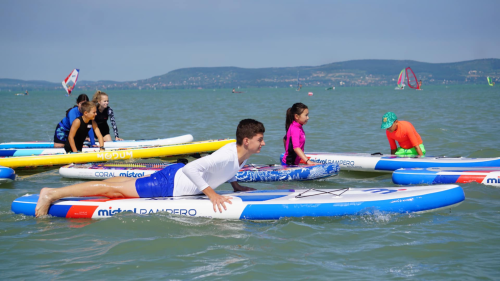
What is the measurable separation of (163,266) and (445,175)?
486 cm

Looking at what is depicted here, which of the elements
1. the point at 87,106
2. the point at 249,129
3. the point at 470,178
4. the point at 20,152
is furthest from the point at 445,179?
the point at 20,152

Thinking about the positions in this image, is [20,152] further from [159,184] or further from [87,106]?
A: [159,184]

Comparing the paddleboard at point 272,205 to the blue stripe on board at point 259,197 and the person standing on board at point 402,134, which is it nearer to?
the blue stripe on board at point 259,197

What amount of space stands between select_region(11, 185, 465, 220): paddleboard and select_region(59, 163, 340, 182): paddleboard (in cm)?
211

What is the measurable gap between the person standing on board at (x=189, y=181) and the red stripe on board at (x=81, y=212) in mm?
176

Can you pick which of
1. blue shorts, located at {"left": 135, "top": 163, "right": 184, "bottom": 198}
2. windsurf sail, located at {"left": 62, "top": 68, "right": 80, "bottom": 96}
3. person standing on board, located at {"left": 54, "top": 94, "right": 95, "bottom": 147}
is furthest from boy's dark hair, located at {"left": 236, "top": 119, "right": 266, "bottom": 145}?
windsurf sail, located at {"left": 62, "top": 68, "right": 80, "bottom": 96}

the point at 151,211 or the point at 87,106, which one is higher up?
the point at 87,106

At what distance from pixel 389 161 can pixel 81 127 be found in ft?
18.7

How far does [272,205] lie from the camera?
17.8ft

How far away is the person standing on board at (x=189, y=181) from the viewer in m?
4.95

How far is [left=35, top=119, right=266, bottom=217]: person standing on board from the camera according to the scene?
495cm

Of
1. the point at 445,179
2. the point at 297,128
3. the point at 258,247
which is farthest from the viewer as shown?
the point at 297,128

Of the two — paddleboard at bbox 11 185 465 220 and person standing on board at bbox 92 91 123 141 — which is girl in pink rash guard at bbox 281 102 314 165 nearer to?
paddleboard at bbox 11 185 465 220

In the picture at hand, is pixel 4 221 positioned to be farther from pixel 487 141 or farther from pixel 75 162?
pixel 487 141
